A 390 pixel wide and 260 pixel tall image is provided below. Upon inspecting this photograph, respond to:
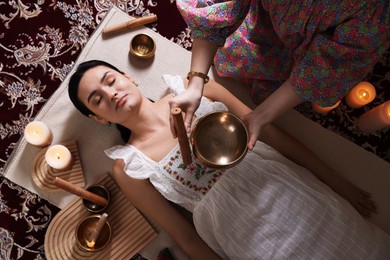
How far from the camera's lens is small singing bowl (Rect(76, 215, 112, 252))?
1.56m

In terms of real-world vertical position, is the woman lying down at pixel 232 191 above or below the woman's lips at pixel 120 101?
below

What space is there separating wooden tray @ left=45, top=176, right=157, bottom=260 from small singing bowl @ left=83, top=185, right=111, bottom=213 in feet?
0.10

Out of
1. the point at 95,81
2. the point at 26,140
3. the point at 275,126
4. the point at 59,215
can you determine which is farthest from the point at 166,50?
the point at 59,215

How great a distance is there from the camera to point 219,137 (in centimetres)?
118

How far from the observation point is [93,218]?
62.1 inches

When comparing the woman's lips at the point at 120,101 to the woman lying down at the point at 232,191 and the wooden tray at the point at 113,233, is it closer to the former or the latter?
the woman lying down at the point at 232,191

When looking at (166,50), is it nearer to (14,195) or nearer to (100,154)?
(100,154)

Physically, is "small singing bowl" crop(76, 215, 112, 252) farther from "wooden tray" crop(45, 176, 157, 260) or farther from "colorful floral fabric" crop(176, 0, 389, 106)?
"colorful floral fabric" crop(176, 0, 389, 106)

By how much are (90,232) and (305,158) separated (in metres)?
0.97

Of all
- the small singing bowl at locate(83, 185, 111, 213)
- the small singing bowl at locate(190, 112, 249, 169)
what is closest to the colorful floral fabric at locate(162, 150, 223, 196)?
the small singing bowl at locate(190, 112, 249, 169)

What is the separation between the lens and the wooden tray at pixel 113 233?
1.57 metres

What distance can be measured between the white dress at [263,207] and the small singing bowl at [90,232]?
0.32m

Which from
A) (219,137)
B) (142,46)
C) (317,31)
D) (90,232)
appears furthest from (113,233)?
(317,31)

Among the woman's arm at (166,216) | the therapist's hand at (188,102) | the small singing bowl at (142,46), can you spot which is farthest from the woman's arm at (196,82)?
the small singing bowl at (142,46)
